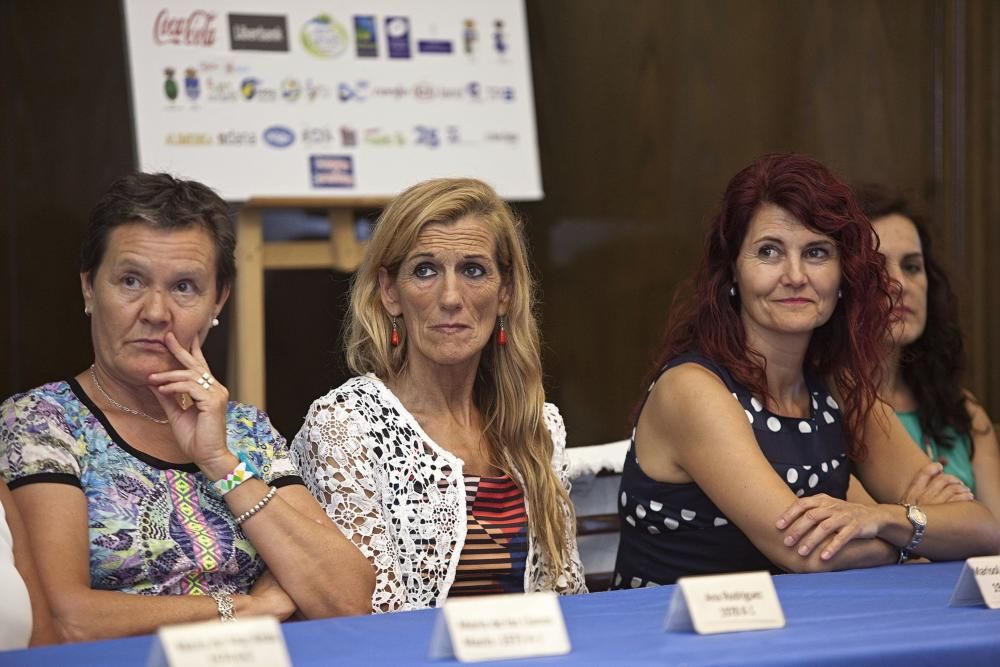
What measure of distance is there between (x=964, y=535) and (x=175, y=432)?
Result: 1388 mm

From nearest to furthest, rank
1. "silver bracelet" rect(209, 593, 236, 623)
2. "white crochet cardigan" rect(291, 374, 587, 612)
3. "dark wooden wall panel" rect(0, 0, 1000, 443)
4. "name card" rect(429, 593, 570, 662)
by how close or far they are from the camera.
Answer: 1. "name card" rect(429, 593, 570, 662)
2. "silver bracelet" rect(209, 593, 236, 623)
3. "white crochet cardigan" rect(291, 374, 587, 612)
4. "dark wooden wall panel" rect(0, 0, 1000, 443)

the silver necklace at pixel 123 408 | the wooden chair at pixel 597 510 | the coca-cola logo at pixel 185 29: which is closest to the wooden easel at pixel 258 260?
the coca-cola logo at pixel 185 29

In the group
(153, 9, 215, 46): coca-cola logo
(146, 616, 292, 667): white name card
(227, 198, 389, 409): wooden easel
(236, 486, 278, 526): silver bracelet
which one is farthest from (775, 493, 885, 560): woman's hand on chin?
(153, 9, 215, 46): coca-cola logo

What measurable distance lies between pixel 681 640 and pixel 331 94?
9.23ft

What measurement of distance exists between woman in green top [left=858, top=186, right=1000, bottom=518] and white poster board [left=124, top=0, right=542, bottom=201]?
1328 mm

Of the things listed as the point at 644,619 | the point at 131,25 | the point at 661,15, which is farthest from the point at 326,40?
the point at 644,619

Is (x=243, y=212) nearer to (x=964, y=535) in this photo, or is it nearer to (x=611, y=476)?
(x=611, y=476)

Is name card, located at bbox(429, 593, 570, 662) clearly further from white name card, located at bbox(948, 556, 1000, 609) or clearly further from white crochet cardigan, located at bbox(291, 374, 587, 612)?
white crochet cardigan, located at bbox(291, 374, 587, 612)

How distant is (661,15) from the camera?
4.94m

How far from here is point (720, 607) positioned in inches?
56.3

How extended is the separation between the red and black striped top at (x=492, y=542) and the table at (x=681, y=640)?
0.63 meters

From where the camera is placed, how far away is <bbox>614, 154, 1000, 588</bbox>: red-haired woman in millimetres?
2262

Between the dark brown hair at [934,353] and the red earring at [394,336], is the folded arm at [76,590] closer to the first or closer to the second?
the red earring at [394,336]

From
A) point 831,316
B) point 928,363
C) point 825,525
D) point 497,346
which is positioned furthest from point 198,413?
point 928,363
